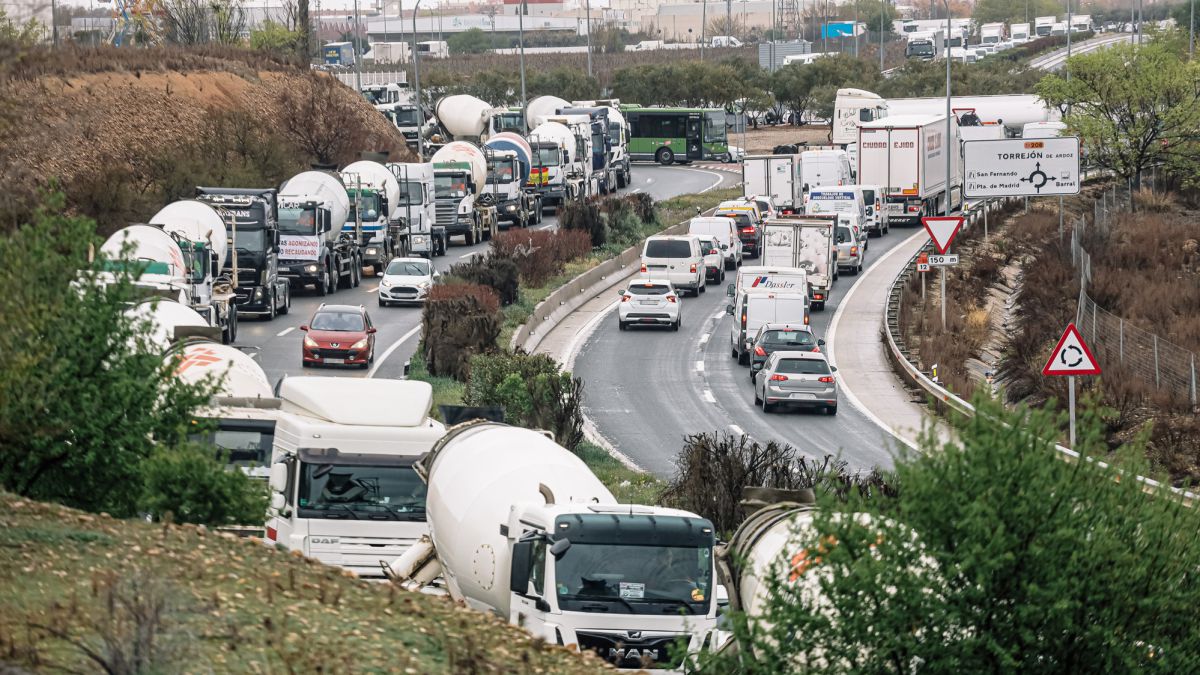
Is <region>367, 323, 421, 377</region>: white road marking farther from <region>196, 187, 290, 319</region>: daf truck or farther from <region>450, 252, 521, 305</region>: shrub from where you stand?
<region>196, 187, 290, 319</region>: daf truck

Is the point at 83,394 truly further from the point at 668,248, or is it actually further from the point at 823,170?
the point at 823,170

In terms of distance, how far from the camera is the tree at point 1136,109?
230 feet

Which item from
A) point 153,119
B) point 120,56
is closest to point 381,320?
point 153,119

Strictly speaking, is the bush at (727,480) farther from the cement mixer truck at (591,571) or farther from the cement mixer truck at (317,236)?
the cement mixer truck at (317,236)

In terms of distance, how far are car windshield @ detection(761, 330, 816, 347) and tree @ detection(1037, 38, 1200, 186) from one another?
3619cm

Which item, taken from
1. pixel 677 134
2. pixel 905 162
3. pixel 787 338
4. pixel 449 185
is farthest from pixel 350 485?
pixel 677 134

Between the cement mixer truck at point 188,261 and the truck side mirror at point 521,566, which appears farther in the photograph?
the cement mixer truck at point 188,261

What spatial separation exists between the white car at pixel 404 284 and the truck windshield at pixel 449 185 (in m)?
12.2

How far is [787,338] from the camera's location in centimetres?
3844

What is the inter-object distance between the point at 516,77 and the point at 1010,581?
125 meters

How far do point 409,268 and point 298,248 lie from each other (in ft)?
10.3

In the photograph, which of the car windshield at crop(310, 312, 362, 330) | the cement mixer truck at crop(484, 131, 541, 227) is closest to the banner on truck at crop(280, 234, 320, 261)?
the car windshield at crop(310, 312, 362, 330)

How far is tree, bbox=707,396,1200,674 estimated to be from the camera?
10.3m

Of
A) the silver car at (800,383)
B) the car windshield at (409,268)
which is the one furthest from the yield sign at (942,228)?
the car windshield at (409,268)
